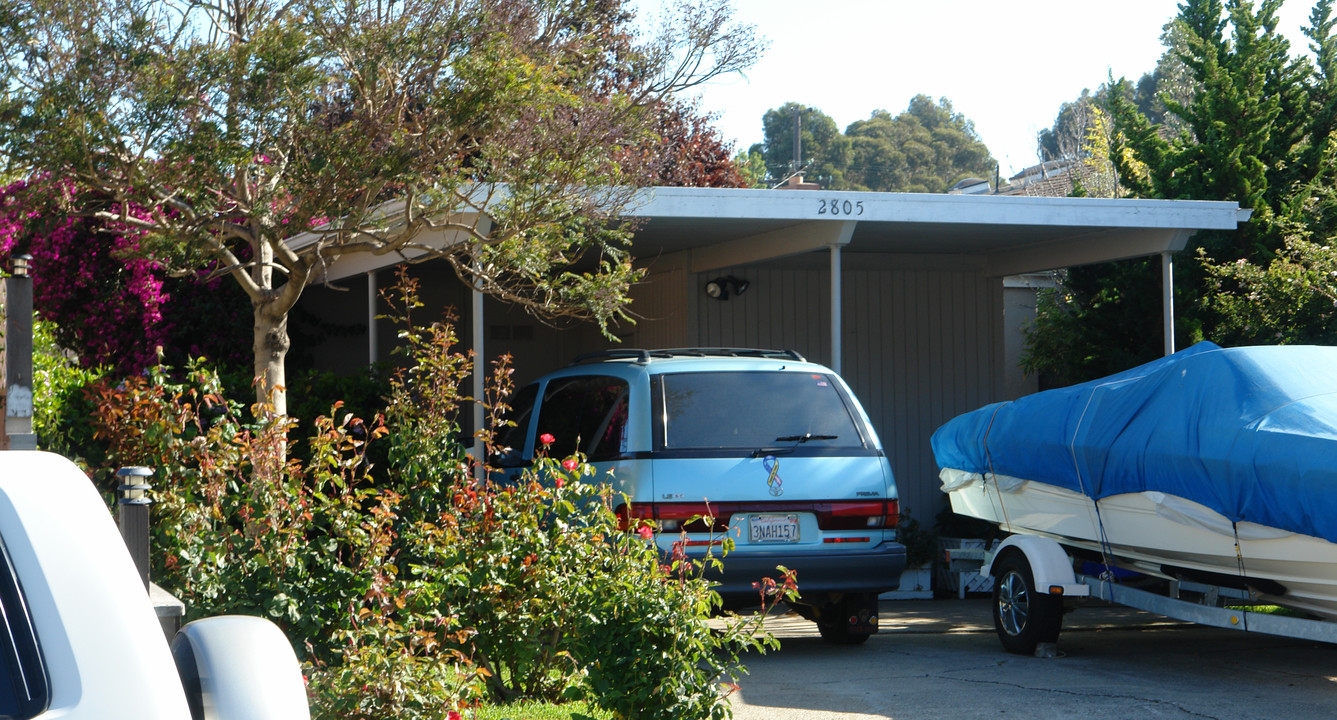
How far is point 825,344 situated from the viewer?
13.9m

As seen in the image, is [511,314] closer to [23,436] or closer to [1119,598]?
[1119,598]

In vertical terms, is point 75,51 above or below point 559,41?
below

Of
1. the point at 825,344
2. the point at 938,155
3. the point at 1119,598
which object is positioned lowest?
the point at 1119,598

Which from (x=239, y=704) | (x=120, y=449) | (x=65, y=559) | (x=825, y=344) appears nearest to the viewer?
(x=65, y=559)

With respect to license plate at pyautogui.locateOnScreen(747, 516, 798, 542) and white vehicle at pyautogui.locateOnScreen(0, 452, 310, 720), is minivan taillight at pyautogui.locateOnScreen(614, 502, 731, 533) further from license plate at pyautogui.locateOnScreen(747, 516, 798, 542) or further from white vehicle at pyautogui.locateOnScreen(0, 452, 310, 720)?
white vehicle at pyautogui.locateOnScreen(0, 452, 310, 720)

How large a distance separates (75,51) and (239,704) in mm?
5888

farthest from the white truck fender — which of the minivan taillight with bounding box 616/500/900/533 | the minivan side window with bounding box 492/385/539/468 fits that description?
the minivan side window with bounding box 492/385/539/468

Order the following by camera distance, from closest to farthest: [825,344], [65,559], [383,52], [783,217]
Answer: [65,559]
[383,52]
[783,217]
[825,344]

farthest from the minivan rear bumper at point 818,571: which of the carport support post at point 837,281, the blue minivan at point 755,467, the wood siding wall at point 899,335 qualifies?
the wood siding wall at point 899,335

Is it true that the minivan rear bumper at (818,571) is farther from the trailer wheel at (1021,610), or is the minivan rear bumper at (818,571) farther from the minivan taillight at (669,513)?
the trailer wheel at (1021,610)

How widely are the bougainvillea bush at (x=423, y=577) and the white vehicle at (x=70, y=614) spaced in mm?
2635

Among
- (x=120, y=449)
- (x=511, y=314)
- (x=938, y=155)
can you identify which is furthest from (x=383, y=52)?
(x=938, y=155)

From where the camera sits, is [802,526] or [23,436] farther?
[802,526]

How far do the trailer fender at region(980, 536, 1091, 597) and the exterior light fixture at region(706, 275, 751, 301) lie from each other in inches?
224
